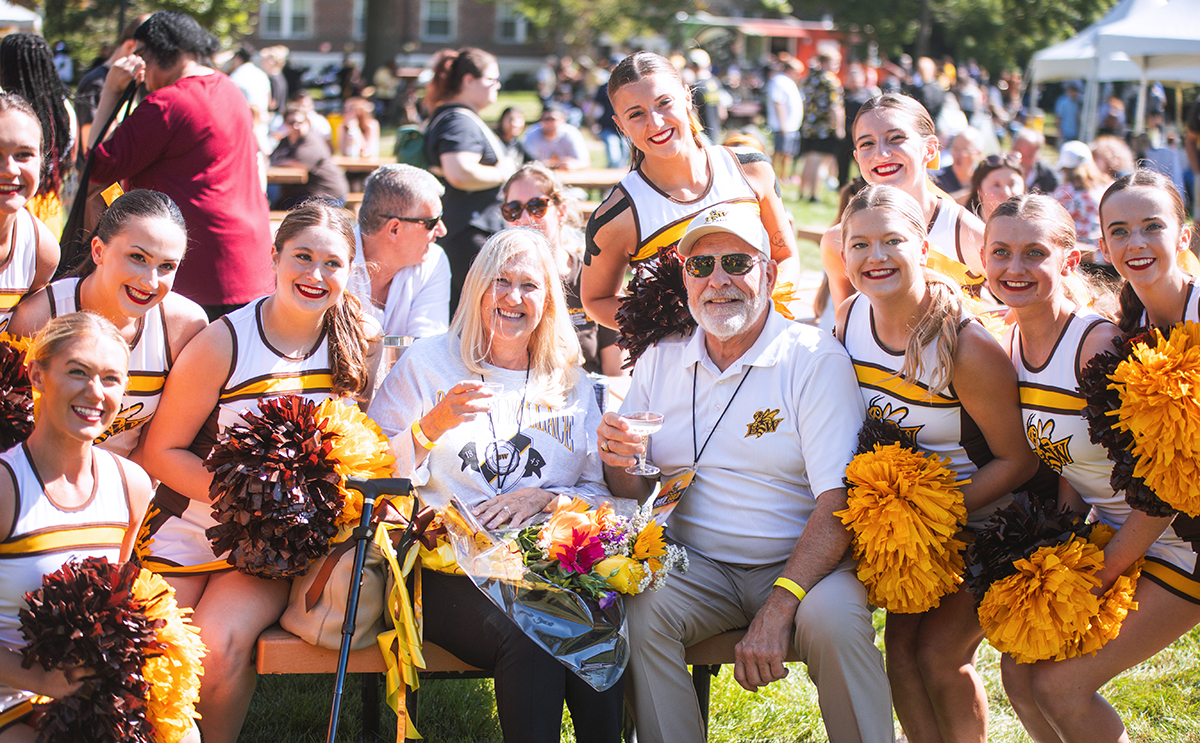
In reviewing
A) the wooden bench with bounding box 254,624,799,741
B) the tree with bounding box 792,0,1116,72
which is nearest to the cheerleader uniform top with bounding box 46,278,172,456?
the wooden bench with bounding box 254,624,799,741

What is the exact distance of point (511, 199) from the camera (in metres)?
5.53

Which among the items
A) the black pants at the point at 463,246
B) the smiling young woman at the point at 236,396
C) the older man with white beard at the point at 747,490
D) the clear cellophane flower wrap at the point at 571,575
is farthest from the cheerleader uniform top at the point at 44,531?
the black pants at the point at 463,246

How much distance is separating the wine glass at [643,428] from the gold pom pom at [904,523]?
0.61 metres

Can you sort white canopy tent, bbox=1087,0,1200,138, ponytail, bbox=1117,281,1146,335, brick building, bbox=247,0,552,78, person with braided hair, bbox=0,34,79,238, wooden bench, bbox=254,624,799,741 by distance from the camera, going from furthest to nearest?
brick building, bbox=247,0,552,78, white canopy tent, bbox=1087,0,1200,138, person with braided hair, bbox=0,34,79,238, ponytail, bbox=1117,281,1146,335, wooden bench, bbox=254,624,799,741

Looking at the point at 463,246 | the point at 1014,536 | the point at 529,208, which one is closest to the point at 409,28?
the point at 463,246

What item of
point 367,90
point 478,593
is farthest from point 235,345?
point 367,90

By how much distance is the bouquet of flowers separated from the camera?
3.04m

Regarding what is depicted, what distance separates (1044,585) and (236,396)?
2555 mm

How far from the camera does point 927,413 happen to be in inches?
128

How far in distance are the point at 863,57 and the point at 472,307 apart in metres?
45.8

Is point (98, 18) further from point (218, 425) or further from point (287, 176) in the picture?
point (218, 425)

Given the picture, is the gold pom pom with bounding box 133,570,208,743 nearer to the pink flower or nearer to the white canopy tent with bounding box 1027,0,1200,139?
the pink flower

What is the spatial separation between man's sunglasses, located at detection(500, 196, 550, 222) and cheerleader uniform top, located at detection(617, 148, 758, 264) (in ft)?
4.10

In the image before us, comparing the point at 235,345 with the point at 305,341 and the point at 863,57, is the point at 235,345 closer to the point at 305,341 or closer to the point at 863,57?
the point at 305,341
